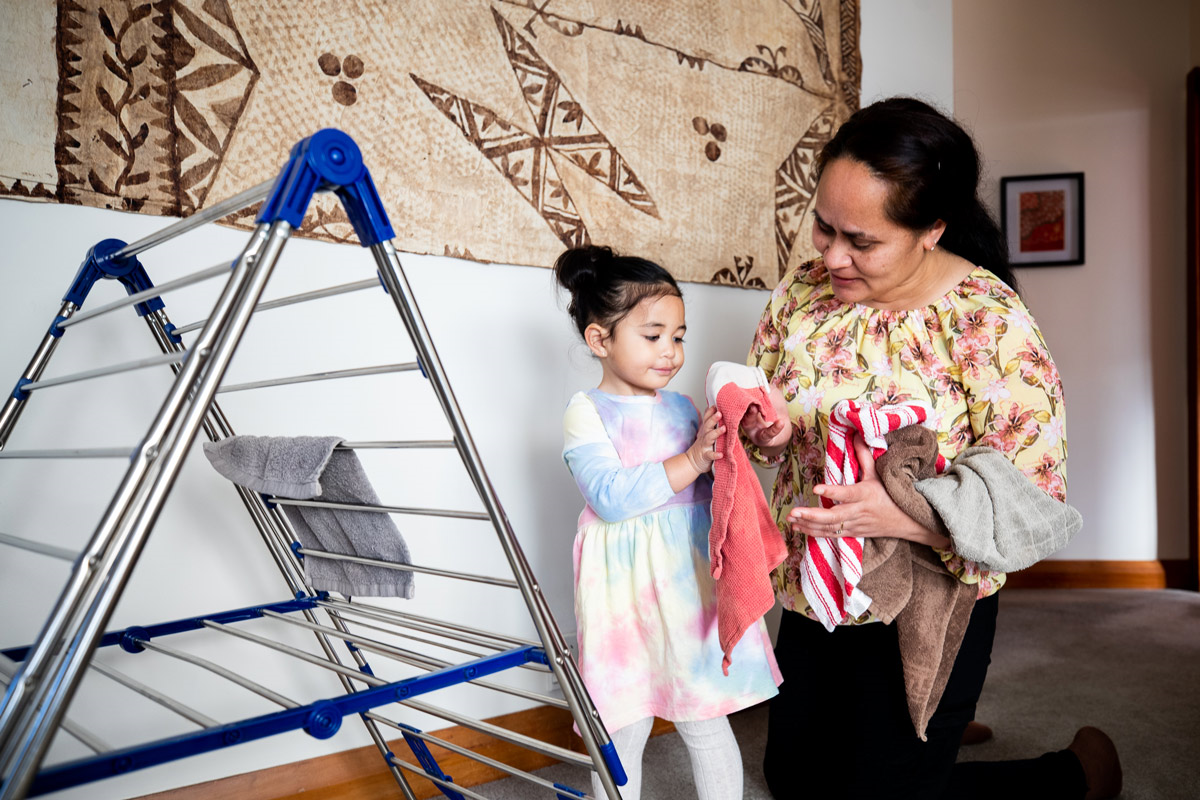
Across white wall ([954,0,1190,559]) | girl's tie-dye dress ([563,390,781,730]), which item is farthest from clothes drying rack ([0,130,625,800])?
white wall ([954,0,1190,559])

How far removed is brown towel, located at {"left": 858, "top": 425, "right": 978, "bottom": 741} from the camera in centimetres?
119

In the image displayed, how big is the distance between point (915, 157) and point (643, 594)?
2.71ft

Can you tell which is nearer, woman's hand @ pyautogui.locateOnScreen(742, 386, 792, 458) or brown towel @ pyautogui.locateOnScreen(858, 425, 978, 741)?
brown towel @ pyautogui.locateOnScreen(858, 425, 978, 741)

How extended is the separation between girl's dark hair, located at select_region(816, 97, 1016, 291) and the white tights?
0.89 m

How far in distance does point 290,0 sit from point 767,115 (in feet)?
3.98

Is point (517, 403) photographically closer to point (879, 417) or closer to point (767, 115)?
point (879, 417)

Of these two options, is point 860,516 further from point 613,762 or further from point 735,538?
point 613,762

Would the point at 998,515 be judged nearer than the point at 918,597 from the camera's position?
Yes

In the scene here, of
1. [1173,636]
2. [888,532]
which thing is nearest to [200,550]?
[888,532]

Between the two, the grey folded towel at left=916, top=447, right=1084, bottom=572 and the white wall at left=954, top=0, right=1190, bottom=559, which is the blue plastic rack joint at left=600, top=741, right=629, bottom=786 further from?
the white wall at left=954, top=0, right=1190, bottom=559

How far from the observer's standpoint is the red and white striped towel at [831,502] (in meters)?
1.19

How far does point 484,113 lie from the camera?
168 cm

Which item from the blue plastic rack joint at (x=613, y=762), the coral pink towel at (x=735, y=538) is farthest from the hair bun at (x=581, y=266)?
the blue plastic rack joint at (x=613, y=762)

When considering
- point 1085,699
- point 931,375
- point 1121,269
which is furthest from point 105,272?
point 1121,269
